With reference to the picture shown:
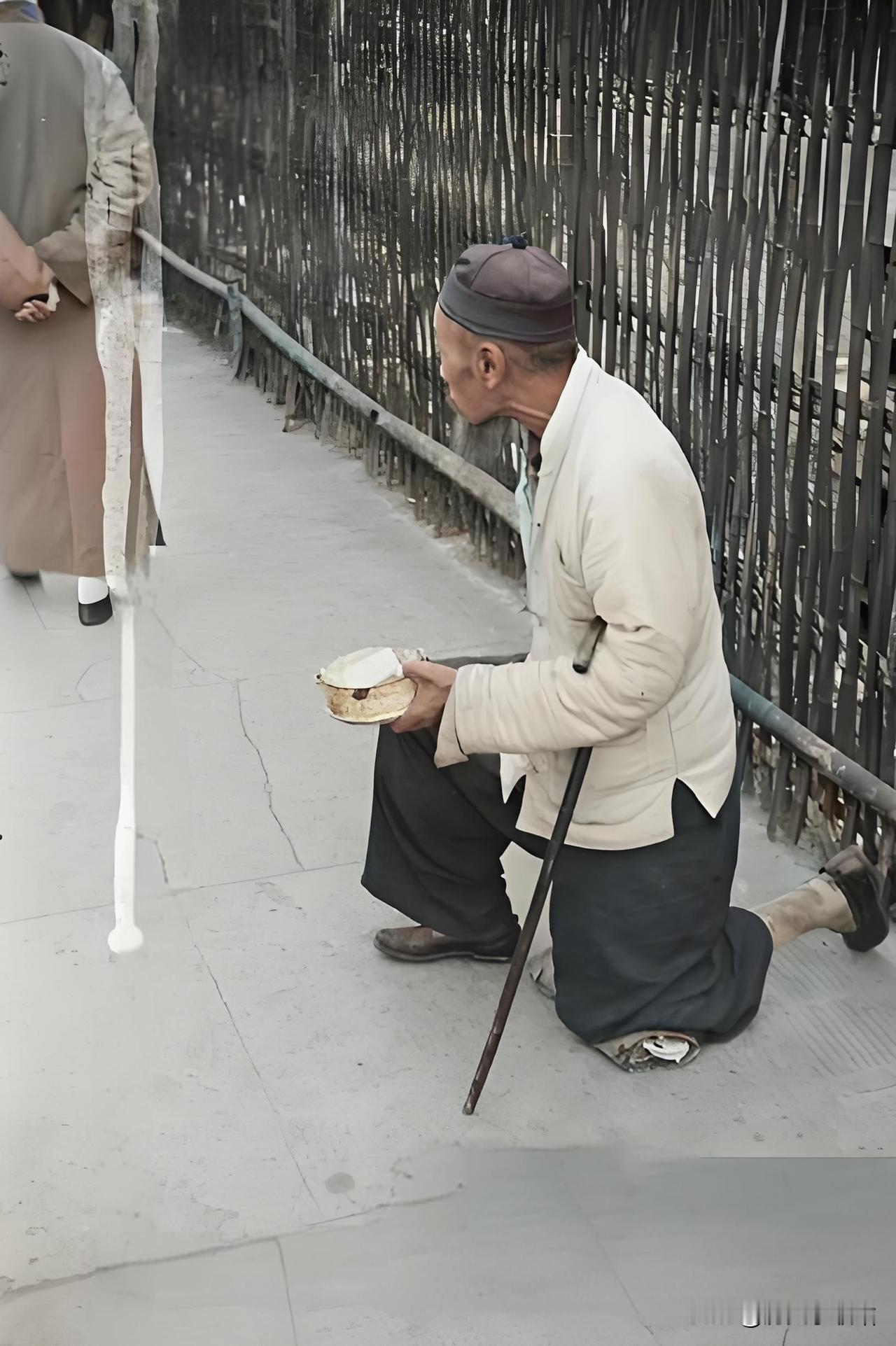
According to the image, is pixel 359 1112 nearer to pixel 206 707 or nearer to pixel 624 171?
pixel 206 707

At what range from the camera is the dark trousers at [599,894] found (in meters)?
2.67

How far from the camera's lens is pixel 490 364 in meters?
2.47

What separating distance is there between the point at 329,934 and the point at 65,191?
5.19 feet

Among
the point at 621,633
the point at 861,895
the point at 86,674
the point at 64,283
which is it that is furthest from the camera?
the point at 86,674

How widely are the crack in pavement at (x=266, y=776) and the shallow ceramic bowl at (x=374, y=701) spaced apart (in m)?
0.93

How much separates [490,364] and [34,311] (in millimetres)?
1875

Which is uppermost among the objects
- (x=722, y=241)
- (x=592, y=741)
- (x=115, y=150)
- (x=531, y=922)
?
(x=115, y=150)

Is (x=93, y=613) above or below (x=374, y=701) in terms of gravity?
below

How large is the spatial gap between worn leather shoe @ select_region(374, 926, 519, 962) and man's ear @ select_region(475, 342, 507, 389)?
117cm

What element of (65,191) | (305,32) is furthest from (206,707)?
(305,32)

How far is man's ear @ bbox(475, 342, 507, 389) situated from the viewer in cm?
245

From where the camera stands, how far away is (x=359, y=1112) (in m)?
2.64

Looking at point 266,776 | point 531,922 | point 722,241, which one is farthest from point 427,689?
point 722,241

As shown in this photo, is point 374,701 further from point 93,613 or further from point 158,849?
point 93,613
